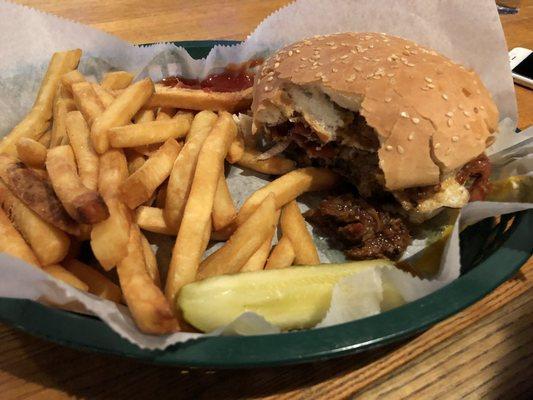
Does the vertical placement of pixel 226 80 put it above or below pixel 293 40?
below

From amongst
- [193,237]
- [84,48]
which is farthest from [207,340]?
[84,48]


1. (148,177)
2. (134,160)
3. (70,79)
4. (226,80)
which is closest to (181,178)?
(148,177)

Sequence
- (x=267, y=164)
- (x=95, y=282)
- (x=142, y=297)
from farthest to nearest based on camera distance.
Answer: (x=267, y=164), (x=95, y=282), (x=142, y=297)

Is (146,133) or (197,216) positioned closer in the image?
(197,216)

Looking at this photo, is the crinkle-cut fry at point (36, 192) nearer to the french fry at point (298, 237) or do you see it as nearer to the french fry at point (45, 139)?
the french fry at point (45, 139)

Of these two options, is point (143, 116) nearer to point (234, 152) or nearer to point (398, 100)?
point (234, 152)

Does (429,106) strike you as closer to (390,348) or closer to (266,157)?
(266,157)
